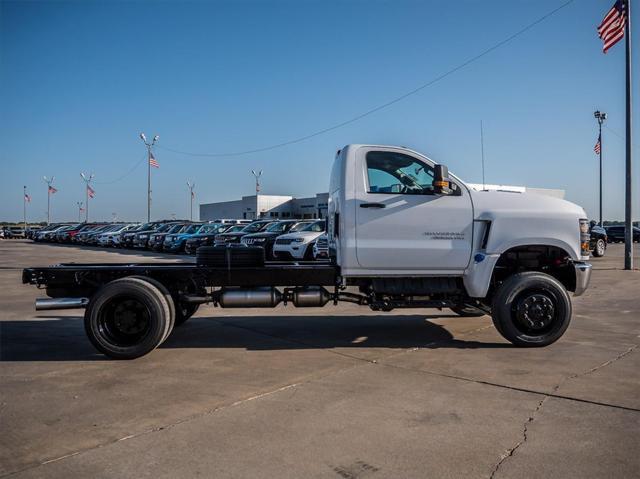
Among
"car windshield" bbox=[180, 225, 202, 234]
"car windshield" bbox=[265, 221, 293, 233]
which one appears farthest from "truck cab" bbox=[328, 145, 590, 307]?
"car windshield" bbox=[180, 225, 202, 234]

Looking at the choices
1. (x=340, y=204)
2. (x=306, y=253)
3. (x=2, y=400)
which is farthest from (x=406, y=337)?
(x=306, y=253)

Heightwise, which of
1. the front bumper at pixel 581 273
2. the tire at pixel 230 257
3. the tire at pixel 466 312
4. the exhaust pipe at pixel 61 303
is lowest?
the tire at pixel 466 312

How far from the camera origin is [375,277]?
22.3 ft

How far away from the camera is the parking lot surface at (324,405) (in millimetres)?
3596

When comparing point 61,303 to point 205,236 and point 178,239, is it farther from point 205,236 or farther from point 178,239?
point 178,239

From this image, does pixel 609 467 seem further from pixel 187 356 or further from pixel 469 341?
pixel 187 356

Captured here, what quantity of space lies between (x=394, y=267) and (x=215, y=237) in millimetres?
18304

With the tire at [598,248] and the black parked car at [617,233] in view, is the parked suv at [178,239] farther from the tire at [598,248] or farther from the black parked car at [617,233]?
the black parked car at [617,233]

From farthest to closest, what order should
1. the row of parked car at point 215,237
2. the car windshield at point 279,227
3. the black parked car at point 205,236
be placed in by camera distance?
the black parked car at point 205,236
the car windshield at point 279,227
the row of parked car at point 215,237

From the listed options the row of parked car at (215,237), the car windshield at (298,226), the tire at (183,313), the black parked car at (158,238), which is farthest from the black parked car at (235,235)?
the tire at (183,313)

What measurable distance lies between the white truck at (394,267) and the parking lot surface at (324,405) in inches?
20.0

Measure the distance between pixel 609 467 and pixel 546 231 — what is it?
12.2 feet

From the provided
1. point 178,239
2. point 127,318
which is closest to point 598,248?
point 178,239

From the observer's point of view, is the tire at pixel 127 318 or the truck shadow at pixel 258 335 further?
the truck shadow at pixel 258 335
